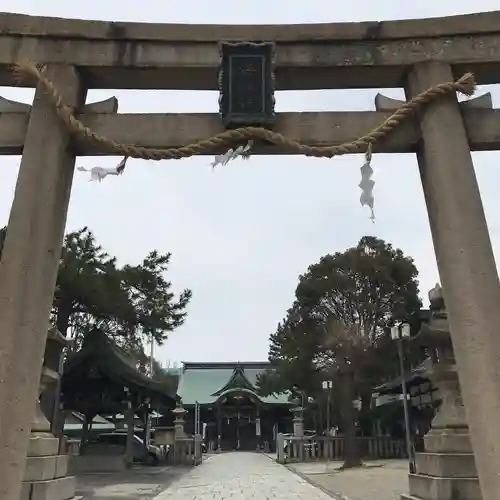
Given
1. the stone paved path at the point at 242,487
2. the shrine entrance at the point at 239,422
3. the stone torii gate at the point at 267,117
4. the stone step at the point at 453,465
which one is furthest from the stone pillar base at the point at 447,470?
the shrine entrance at the point at 239,422

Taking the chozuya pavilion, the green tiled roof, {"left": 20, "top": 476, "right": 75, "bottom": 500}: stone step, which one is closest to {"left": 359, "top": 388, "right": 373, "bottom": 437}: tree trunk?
the chozuya pavilion

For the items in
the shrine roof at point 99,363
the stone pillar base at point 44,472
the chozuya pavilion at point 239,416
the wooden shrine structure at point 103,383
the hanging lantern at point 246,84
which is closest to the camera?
the hanging lantern at point 246,84

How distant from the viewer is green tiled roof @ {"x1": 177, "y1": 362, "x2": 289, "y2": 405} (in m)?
42.3

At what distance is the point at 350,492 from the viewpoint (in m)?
13.8

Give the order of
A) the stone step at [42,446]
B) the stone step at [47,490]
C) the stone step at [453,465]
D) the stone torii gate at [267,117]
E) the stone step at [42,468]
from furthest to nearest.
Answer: the stone step at [453,465]
the stone step at [42,446]
the stone step at [42,468]
the stone step at [47,490]
the stone torii gate at [267,117]

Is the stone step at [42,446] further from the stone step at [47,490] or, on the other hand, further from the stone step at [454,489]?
the stone step at [454,489]

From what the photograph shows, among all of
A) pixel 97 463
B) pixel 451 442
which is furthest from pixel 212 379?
pixel 451 442

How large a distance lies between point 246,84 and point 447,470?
577 centimetres

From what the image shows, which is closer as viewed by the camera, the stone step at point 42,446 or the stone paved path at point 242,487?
the stone step at point 42,446

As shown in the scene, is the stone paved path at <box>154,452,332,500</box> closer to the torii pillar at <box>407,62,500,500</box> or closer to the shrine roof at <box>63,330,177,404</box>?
the shrine roof at <box>63,330,177,404</box>

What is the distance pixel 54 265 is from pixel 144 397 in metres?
18.1

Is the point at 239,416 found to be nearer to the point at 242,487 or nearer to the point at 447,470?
the point at 242,487

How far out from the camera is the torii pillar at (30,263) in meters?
4.08

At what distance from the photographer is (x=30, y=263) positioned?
174 inches
